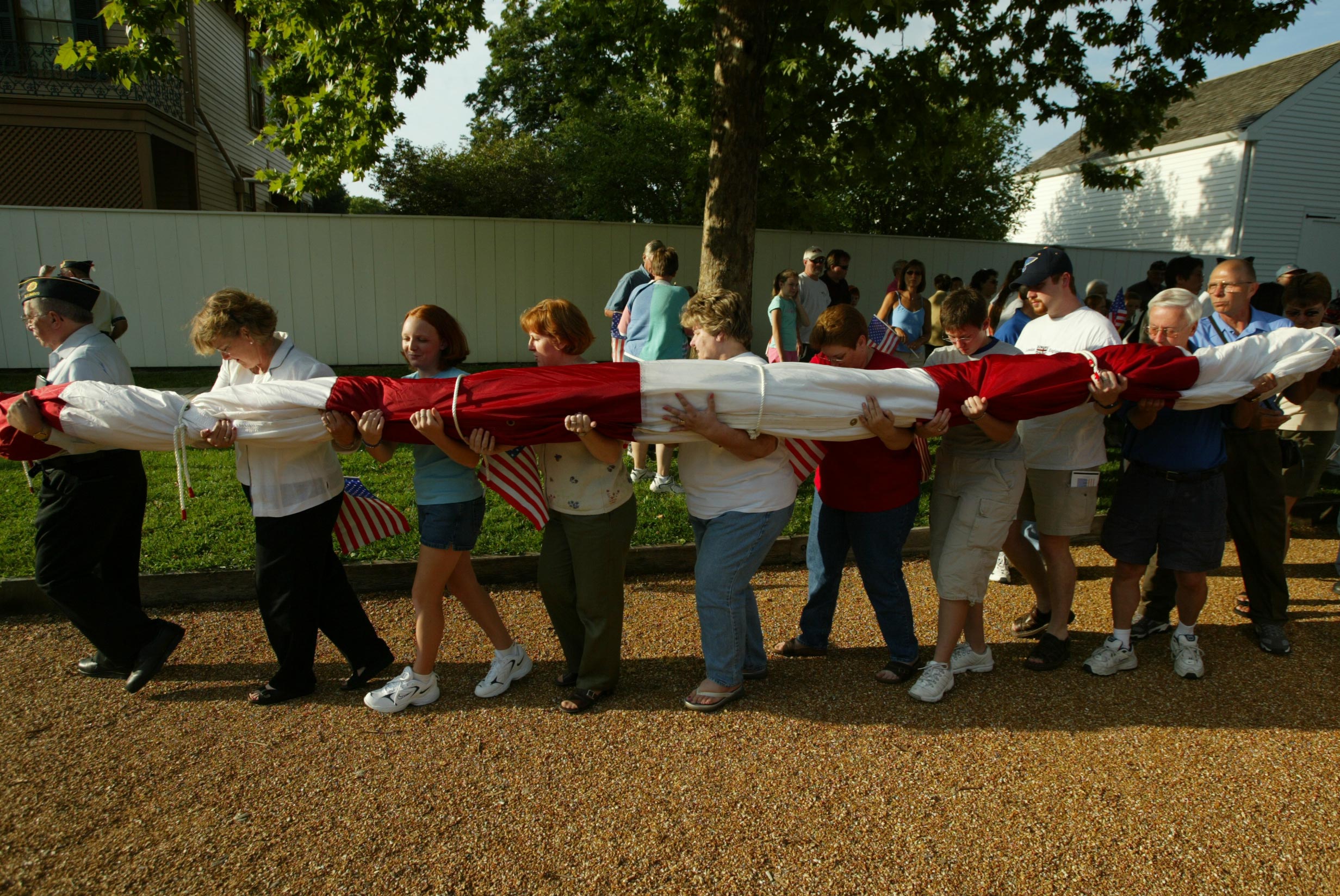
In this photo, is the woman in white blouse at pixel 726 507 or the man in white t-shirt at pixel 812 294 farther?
the man in white t-shirt at pixel 812 294

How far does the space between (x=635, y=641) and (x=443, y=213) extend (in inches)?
869

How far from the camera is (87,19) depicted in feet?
51.2

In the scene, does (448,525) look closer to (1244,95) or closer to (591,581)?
(591,581)

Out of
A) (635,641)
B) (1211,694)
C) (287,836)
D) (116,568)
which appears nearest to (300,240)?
(116,568)

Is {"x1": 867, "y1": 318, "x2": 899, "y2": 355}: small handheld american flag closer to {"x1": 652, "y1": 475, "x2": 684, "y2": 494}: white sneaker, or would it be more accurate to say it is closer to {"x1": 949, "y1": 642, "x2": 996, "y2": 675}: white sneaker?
{"x1": 949, "y1": 642, "x2": 996, "y2": 675}: white sneaker

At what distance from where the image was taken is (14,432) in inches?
131

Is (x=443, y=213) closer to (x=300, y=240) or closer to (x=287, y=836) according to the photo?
(x=300, y=240)

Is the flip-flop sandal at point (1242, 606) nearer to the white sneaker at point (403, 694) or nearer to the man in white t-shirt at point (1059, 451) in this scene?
the man in white t-shirt at point (1059, 451)

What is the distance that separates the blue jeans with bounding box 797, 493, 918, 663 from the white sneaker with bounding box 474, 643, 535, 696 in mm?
1435

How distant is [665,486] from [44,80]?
1656 centimetres

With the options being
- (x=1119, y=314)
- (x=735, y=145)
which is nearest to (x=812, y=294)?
(x=735, y=145)

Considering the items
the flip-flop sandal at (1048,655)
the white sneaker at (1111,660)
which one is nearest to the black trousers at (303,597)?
the flip-flop sandal at (1048,655)

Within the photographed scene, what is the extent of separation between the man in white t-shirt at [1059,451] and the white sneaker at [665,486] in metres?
2.95

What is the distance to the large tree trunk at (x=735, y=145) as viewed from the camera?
7.52 metres
